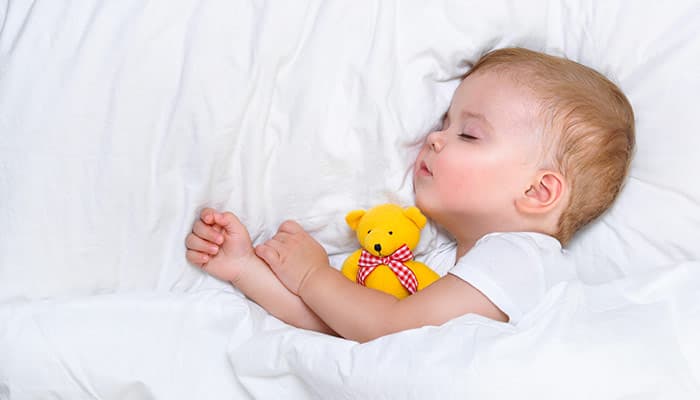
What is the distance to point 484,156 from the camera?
1.32 metres

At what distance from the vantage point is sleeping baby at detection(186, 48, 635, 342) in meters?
1.30

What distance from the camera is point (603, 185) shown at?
1339 mm

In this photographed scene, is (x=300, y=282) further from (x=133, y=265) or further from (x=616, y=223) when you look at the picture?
(x=616, y=223)

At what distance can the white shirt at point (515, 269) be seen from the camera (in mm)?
1195

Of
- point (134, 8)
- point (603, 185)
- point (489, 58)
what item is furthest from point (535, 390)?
point (134, 8)

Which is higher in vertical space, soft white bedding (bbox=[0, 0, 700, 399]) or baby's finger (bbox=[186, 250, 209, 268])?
soft white bedding (bbox=[0, 0, 700, 399])

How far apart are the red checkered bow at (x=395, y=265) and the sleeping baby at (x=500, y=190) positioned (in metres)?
0.04

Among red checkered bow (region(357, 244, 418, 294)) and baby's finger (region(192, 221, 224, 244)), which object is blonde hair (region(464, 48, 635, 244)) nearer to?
red checkered bow (region(357, 244, 418, 294))

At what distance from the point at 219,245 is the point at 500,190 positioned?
1.45 feet

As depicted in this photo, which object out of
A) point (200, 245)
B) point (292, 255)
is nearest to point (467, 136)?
point (292, 255)

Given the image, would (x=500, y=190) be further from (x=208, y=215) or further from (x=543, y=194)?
(x=208, y=215)

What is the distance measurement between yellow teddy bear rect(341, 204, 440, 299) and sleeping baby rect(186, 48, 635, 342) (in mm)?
42

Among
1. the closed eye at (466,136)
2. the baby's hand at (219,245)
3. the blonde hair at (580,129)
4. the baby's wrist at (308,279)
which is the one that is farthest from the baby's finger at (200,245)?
the blonde hair at (580,129)

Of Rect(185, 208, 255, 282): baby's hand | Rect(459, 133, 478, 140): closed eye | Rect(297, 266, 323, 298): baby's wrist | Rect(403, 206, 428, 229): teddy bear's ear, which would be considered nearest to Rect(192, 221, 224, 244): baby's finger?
Rect(185, 208, 255, 282): baby's hand
